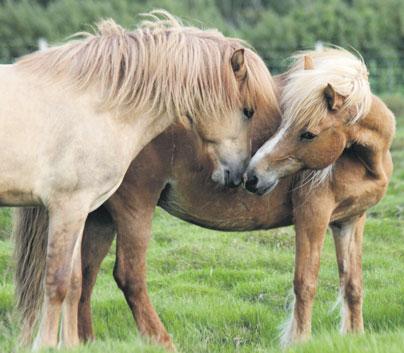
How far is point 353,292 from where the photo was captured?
740cm

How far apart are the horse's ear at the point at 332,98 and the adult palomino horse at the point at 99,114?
1.35 ft

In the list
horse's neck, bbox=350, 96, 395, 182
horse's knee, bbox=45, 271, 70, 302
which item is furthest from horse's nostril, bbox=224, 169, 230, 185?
horse's knee, bbox=45, 271, 70, 302

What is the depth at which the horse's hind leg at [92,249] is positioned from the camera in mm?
7156

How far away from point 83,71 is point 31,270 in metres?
1.61

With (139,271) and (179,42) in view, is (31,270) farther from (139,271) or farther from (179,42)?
(179,42)

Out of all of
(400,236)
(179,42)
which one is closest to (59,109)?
(179,42)

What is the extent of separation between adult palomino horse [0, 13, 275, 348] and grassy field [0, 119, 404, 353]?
833 millimetres

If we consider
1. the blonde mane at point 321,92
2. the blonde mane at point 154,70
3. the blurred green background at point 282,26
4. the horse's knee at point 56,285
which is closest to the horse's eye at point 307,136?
the blonde mane at point 321,92

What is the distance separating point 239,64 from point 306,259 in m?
1.54

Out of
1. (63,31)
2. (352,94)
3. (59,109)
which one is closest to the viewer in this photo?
(59,109)

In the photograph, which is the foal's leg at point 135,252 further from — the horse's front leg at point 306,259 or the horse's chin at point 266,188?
the horse's front leg at point 306,259

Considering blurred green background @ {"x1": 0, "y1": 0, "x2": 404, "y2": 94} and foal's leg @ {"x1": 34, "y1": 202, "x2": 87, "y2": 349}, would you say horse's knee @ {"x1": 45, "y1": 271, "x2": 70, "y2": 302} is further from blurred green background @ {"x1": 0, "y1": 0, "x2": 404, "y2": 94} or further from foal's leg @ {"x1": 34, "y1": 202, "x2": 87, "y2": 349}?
blurred green background @ {"x1": 0, "y1": 0, "x2": 404, "y2": 94}

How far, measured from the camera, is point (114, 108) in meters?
6.34

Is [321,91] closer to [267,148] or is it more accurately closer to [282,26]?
[267,148]
